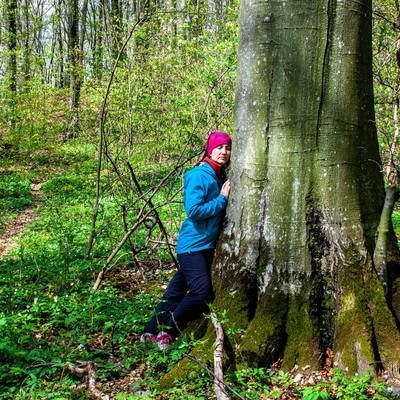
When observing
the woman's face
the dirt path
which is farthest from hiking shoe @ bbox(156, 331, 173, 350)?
the dirt path

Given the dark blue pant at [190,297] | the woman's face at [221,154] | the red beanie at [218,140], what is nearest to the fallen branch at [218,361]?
the dark blue pant at [190,297]

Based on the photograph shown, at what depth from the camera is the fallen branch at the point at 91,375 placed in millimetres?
2858

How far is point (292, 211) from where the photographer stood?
310 cm

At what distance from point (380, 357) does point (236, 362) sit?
967mm

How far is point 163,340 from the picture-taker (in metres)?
3.56

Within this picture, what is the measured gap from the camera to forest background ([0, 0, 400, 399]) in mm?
3082

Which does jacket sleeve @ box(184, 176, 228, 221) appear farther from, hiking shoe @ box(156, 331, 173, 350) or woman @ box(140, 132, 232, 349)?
hiking shoe @ box(156, 331, 173, 350)

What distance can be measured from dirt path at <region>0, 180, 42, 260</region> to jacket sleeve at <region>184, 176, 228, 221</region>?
4.77 metres

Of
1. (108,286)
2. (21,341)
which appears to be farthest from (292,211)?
(108,286)

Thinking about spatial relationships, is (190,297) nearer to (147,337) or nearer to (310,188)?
(147,337)

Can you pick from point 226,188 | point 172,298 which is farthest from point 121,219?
point 226,188

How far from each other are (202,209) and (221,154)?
0.56 meters

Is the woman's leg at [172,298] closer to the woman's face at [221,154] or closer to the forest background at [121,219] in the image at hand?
the forest background at [121,219]

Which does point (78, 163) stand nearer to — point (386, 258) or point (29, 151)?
point (29, 151)
